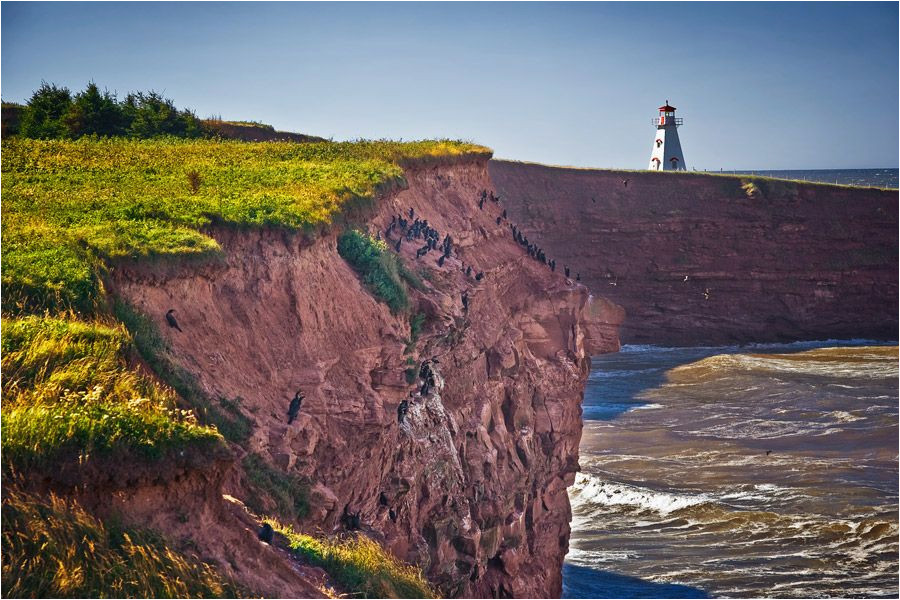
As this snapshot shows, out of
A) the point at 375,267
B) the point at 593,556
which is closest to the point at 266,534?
the point at 375,267

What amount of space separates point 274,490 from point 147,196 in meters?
6.37

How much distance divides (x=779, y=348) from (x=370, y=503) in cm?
4524

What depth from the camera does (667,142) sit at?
7506cm

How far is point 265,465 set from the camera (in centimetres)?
923

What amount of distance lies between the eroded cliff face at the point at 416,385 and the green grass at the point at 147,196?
0.40 m

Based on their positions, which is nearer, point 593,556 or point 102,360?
point 102,360

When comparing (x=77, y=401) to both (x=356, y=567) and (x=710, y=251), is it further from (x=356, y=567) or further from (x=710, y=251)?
(x=710, y=251)

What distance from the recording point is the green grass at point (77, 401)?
20.8 ft

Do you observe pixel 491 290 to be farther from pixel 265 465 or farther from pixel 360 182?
pixel 265 465

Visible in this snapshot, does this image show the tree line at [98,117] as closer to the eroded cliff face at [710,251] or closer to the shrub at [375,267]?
the shrub at [375,267]

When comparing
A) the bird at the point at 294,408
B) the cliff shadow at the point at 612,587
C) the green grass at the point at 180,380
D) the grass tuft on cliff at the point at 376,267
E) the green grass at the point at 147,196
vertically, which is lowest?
the cliff shadow at the point at 612,587

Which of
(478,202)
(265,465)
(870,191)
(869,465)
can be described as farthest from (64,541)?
(870,191)

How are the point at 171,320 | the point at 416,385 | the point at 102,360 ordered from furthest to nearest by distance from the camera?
the point at 416,385 < the point at 171,320 < the point at 102,360

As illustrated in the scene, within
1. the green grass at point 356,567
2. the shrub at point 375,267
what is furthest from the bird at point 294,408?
the shrub at point 375,267
